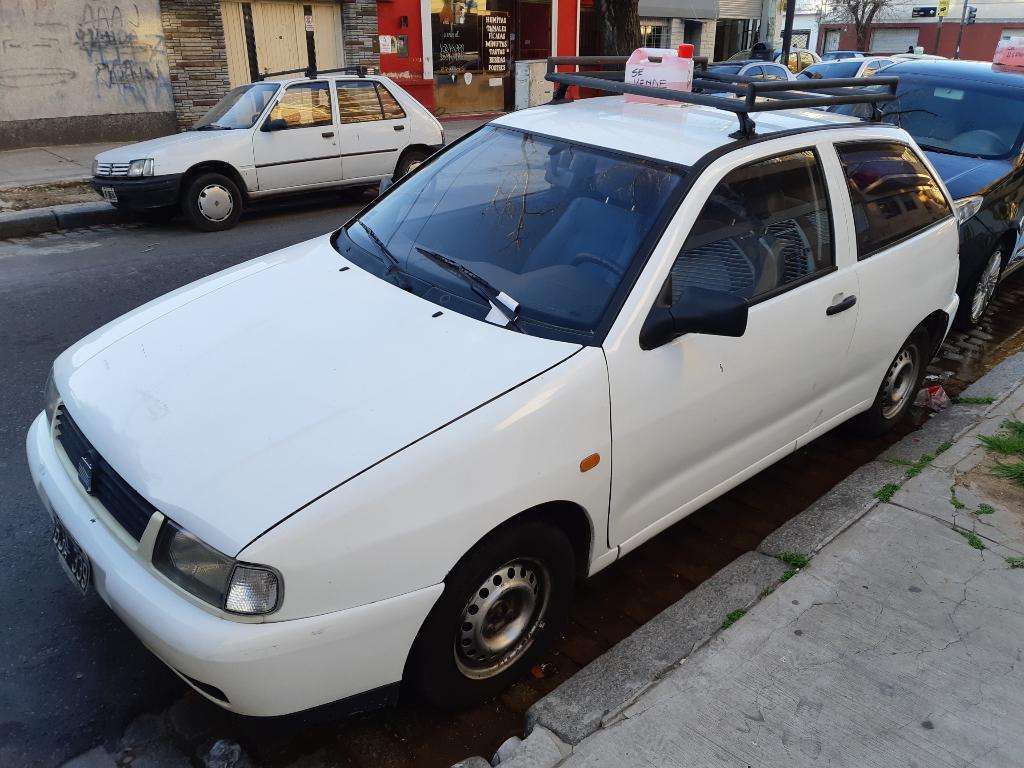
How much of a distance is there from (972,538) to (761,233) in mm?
1659

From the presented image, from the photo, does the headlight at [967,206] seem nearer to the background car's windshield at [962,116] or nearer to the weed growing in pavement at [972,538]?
the background car's windshield at [962,116]

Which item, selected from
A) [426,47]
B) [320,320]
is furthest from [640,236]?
[426,47]

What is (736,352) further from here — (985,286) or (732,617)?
(985,286)

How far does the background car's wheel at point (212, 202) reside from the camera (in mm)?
9016

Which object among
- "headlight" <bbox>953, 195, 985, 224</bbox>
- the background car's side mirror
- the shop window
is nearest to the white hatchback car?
"headlight" <bbox>953, 195, 985, 224</bbox>

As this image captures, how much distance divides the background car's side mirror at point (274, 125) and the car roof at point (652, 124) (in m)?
6.16

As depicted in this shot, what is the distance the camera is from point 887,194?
13.4 ft

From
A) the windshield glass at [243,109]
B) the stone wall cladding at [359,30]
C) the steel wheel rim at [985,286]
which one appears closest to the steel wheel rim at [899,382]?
the steel wheel rim at [985,286]

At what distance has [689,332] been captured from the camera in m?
2.96

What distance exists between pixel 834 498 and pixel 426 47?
16.3 meters

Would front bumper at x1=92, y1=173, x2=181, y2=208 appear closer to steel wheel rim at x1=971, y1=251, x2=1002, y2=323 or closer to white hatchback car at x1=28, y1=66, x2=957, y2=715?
white hatchback car at x1=28, y1=66, x2=957, y2=715

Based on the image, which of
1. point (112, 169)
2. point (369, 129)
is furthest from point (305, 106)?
point (112, 169)

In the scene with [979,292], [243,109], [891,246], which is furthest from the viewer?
[243,109]

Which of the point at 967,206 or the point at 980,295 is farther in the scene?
the point at 980,295
